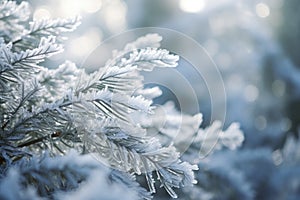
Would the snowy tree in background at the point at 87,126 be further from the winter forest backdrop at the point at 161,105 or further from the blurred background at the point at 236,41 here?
the blurred background at the point at 236,41

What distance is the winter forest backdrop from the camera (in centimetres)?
113

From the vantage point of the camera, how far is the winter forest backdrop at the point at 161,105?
1.13 m

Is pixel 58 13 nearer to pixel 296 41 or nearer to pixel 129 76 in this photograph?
pixel 296 41

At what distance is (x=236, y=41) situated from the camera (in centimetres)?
584

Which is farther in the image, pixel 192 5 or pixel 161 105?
pixel 192 5

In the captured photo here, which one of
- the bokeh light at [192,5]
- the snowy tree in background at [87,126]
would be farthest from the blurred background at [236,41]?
the snowy tree in background at [87,126]

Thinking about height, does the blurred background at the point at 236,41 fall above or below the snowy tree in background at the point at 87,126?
above

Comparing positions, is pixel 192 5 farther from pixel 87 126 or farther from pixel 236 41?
pixel 87 126

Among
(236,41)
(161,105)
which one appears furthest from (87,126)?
(236,41)

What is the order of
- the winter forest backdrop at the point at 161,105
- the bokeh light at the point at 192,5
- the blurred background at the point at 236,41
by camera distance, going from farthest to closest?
the bokeh light at the point at 192,5 → the blurred background at the point at 236,41 → the winter forest backdrop at the point at 161,105

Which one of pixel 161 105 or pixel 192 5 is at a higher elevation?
pixel 192 5

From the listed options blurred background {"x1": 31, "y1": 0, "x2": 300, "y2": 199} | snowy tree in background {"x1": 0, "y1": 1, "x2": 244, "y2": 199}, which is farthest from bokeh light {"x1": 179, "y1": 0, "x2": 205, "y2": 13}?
snowy tree in background {"x1": 0, "y1": 1, "x2": 244, "y2": 199}

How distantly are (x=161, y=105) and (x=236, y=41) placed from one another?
404 cm

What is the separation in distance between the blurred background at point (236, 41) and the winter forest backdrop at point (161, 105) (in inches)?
0.6
